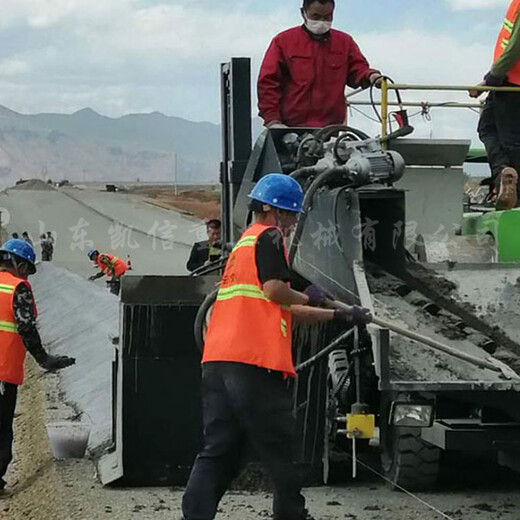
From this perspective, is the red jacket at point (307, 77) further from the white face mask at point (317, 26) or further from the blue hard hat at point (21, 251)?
the blue hard hat at point (21, 251)

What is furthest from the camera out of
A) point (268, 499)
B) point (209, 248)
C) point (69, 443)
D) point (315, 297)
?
point (209, 248)

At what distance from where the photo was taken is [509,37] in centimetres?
803

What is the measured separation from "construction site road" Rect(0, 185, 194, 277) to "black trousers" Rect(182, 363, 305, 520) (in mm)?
24341

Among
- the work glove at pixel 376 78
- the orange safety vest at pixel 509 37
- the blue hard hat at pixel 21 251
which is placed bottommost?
the blue hard hat at pixel 21 251

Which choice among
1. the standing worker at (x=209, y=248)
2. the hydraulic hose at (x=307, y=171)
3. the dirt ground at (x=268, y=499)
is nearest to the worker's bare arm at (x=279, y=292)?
the hydraulic hose at (x=307, y=171)

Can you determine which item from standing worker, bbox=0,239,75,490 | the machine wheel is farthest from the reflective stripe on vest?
the machine wheel

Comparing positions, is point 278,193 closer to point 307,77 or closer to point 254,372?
point 254,372

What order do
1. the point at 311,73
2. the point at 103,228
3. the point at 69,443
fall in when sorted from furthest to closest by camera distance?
1. the point at 103,228
2. the point at 69,443
3. the point at 311,73

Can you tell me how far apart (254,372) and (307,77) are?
3.42 meters

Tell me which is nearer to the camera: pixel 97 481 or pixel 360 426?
pixel 360 426

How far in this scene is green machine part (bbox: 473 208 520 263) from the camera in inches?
284

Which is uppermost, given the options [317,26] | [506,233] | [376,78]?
[317,26]

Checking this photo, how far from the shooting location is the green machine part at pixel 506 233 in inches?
284

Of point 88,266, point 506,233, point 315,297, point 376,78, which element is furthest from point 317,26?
point 88,266
